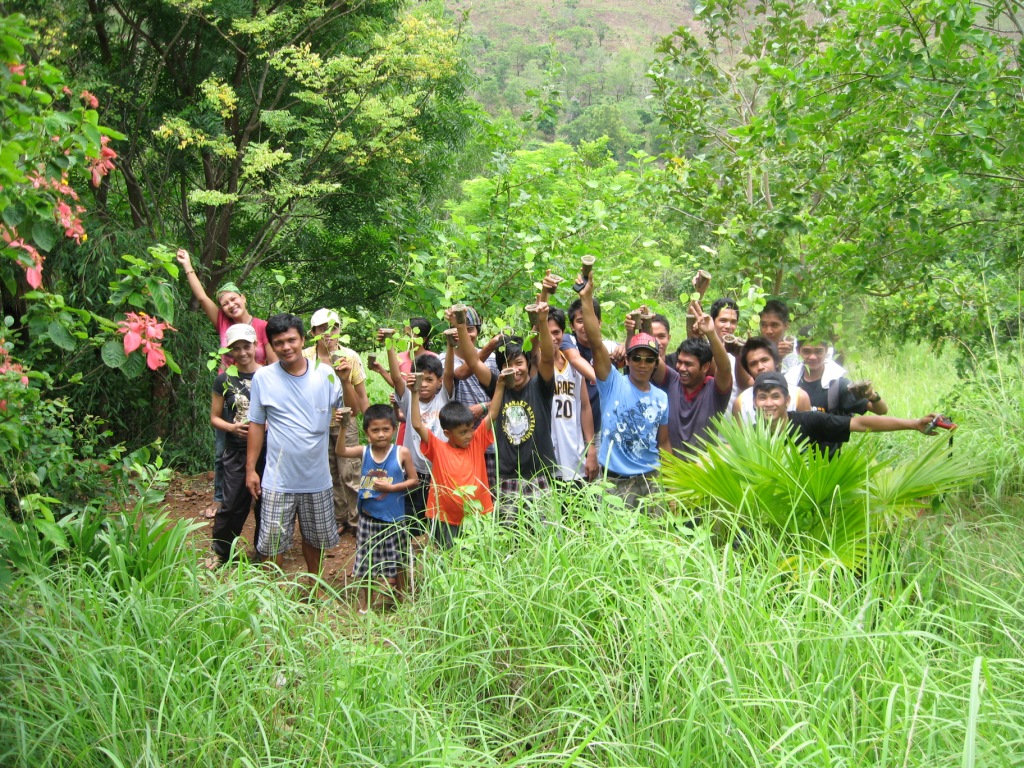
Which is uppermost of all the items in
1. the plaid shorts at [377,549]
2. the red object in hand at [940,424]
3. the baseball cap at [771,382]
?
the baseball cap at [771,382]

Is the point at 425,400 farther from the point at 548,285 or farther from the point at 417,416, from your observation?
the point at 548,285

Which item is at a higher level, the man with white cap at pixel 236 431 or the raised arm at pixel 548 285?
the raised arm at pixel 548 285

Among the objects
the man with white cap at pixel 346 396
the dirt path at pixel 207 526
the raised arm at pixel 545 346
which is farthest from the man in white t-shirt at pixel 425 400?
the dirt path at pixel 207 526

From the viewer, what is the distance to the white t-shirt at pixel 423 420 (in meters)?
5.88

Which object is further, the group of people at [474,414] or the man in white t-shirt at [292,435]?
the man in white t-shirt at [292,435]

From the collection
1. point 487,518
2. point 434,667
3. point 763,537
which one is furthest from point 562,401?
point 434,667

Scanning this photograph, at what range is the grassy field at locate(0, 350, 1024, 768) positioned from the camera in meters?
3.04

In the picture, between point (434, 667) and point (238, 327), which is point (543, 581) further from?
point (238, 327)

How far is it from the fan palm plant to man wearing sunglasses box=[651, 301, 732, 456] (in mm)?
1036

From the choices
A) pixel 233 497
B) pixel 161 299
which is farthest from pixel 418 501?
pixel 161 299

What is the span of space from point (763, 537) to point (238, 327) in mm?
3608

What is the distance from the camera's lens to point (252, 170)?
736 centimetres

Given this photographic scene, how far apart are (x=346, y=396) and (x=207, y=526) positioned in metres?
1.79

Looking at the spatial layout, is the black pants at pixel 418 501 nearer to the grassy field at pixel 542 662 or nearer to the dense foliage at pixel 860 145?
the grassy field at pixel 542 662
